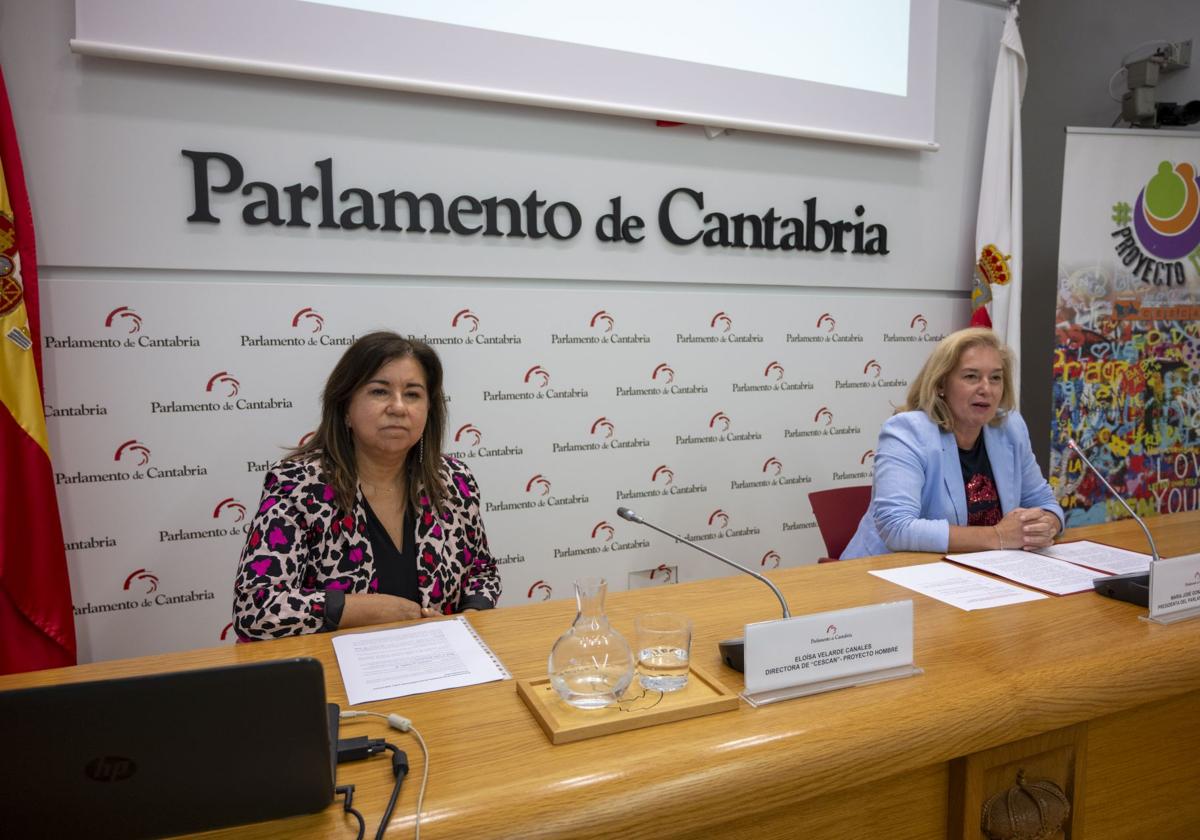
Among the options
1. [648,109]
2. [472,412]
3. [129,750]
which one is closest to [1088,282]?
[648,109]

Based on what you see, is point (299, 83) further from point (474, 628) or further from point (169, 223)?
point (474, 628)

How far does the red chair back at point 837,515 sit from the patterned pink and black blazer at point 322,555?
4.04 ft

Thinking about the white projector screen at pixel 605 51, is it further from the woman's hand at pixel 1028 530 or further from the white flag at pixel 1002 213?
the woman's hand at pixel 1028 530

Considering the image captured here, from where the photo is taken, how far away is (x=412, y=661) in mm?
1315

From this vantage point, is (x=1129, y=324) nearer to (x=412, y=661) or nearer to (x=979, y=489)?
(x=979, y=489)

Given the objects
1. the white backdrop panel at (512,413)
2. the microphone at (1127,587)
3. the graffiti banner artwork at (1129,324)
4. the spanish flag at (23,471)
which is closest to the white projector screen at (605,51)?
the spanish flag at (23,471)

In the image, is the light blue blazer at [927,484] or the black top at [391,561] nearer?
the black top at [391,561]

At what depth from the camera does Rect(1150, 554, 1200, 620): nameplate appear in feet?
4.97

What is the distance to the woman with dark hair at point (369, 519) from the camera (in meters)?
1.65

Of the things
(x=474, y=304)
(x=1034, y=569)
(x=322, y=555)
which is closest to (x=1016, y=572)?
(x=1034, y=569)

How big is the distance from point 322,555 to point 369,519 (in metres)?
0.15

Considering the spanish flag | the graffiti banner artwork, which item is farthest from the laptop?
the graffiti banner artwork

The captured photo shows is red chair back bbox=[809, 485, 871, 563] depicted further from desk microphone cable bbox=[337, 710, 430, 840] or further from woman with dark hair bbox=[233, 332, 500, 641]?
desk microphone cable bbox=[337, 710, 430, 840]

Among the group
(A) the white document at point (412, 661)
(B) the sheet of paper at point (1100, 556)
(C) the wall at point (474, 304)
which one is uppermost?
(C) the wall at point (474, 304)
